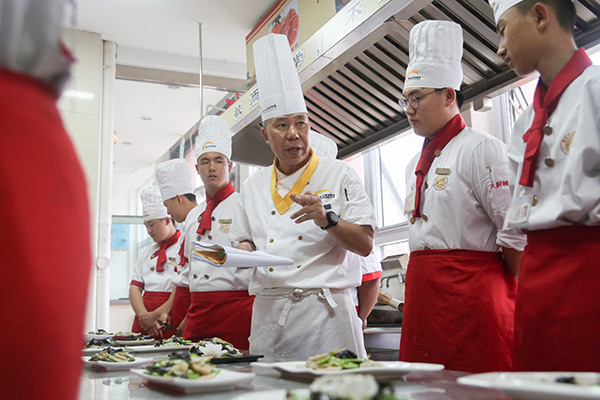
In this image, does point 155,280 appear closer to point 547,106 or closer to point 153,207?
point 153,207

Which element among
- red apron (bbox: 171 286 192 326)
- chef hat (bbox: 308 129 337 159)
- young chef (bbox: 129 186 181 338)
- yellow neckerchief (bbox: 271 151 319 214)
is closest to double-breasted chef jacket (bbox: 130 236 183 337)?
young chef (bbox: 129 186 181 338)

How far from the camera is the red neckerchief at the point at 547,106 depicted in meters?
1.56

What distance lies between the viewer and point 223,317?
2.83 m

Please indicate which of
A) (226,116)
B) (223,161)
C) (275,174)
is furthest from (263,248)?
(226,116)

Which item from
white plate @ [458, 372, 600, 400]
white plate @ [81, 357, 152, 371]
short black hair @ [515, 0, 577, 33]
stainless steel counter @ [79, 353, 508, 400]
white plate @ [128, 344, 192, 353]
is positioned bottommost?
stainless steel counter @ [79, 353, 508, 400]

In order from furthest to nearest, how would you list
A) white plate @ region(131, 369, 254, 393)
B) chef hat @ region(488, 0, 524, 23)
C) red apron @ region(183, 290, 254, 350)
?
red apron @ region(183, 290, 254, 350)
chef hat @ region(488, 0, 524, 23)
white plate @ region(131, 369, 254, 393)

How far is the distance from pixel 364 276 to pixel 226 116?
1514mm

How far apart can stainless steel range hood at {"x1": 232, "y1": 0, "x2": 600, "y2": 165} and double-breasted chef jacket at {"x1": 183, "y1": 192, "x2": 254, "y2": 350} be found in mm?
780

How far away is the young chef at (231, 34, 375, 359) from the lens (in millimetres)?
2087

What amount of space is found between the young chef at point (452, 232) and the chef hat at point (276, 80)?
52 centimetres

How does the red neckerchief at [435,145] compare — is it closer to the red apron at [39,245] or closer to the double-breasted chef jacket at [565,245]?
the double-breasted chef jacket at [565,245]

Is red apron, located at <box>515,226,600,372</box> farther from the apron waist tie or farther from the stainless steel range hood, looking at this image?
the stainless steel range hood

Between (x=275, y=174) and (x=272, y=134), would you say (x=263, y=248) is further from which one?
(x=272, y=134)

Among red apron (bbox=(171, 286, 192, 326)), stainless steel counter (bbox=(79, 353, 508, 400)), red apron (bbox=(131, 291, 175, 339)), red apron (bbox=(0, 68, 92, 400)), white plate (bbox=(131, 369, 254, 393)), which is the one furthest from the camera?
red apron (bbox=(131, 291, 175, 339))
